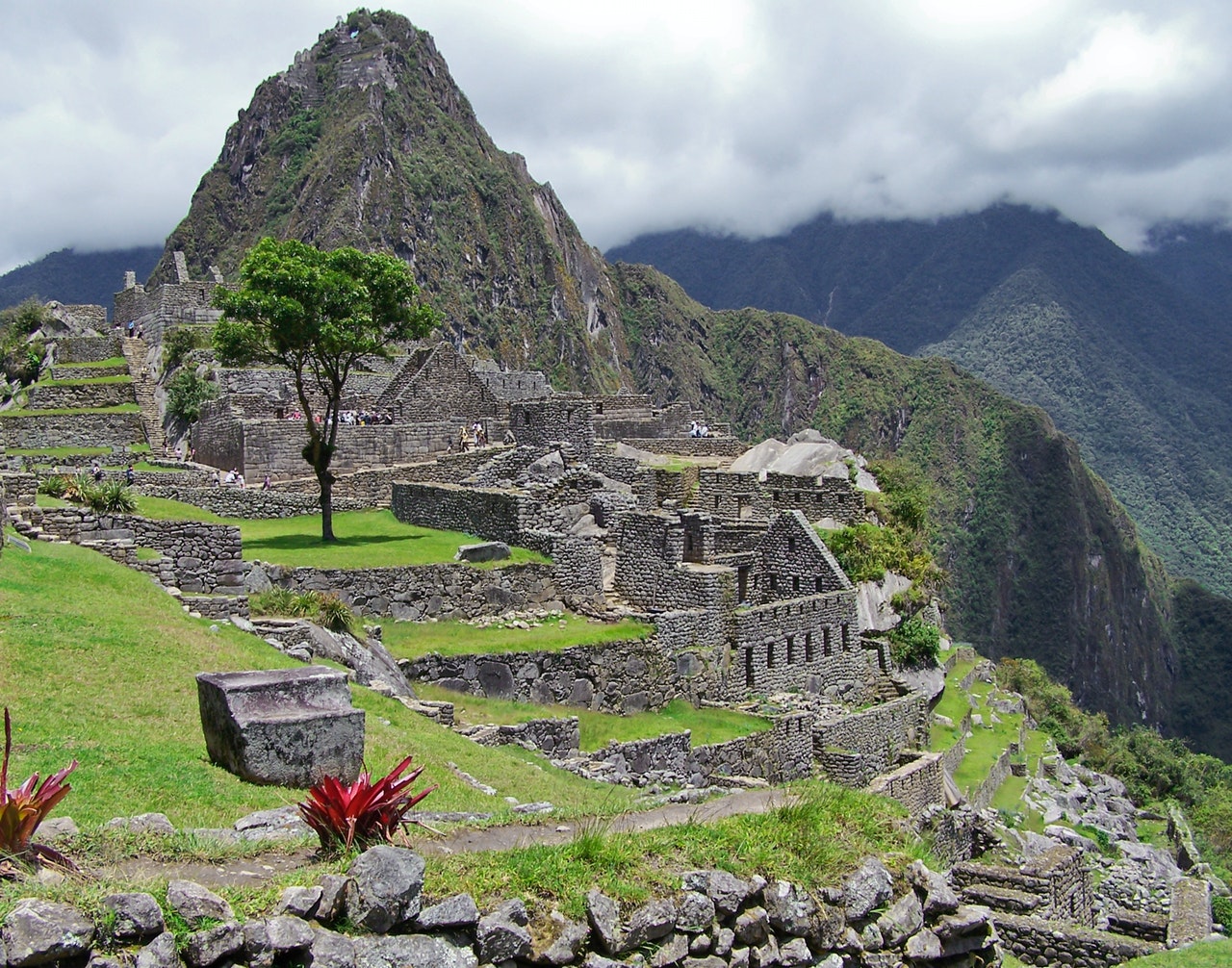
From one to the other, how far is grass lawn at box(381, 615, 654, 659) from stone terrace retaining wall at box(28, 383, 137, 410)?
23396 millimetres

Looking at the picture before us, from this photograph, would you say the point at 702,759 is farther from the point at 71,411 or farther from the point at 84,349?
the point at 84,349

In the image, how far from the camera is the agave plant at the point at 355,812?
6.04m

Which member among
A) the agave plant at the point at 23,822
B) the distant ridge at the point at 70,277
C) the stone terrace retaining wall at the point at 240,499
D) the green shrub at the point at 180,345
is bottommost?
the agave plant at the point at 23,822

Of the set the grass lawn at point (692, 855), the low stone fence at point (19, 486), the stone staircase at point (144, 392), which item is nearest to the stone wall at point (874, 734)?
the grass lawn at point (692, 855)

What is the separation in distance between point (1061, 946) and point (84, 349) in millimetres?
39315

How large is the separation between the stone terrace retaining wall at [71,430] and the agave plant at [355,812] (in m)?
31.0

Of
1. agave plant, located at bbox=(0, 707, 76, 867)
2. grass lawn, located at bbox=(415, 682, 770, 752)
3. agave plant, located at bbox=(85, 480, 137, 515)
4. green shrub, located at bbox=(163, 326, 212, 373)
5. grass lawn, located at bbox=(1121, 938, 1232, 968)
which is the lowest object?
grass lawn, located at bbox=(1121, 938, 1232, 968)

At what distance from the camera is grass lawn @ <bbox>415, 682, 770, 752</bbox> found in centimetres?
1563

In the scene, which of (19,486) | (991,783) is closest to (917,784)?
(991,783)

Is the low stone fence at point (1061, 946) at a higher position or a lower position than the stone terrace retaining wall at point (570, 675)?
lower

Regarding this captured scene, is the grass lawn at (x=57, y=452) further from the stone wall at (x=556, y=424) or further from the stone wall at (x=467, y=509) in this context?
the stone wall at (x=556, y=424)

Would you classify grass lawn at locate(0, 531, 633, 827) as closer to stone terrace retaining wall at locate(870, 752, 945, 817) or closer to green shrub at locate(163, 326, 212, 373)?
stone terrace retaining wall at locate(870, 752, 945, 817)

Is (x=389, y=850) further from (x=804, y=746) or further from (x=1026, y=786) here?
(x=1026, y=786)

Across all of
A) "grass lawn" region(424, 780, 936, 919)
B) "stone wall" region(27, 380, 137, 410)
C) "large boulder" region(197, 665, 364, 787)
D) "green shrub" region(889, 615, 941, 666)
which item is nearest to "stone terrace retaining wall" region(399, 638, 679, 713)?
"green shrub" region(889, 615, 941, 666)
